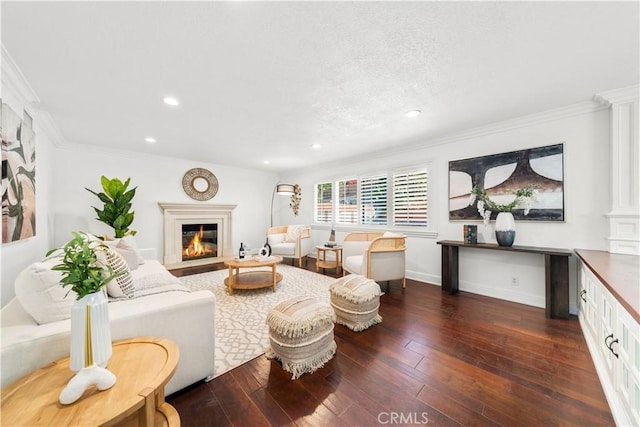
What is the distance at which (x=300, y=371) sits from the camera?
1.74 m

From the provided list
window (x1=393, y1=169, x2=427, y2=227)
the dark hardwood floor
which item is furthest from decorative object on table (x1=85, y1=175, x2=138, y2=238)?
window (x1=393, y1=169, x2=427, y2=227)

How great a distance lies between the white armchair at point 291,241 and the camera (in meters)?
5.13

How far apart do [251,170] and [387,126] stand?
13.7ft

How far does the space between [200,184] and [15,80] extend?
3.50 meters

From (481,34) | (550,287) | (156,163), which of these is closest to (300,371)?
(481,34)

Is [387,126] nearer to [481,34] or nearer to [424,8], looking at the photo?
[481,34]

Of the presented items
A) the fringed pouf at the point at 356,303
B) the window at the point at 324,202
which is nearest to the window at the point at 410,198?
the window at the point at 324,202

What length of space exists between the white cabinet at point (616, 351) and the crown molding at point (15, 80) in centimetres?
424

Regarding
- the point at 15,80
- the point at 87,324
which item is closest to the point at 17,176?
the point at 15,80

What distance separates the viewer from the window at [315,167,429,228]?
13.3ft

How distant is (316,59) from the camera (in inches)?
71.5

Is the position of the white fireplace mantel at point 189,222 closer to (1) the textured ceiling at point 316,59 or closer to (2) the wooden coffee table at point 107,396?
(1) the textured ceiling at point 316,59

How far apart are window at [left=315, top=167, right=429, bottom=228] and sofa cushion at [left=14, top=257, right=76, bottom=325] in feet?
13.6

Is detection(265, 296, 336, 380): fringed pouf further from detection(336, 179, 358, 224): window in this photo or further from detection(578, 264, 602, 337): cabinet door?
detection(336, 179, 358, 224): window
